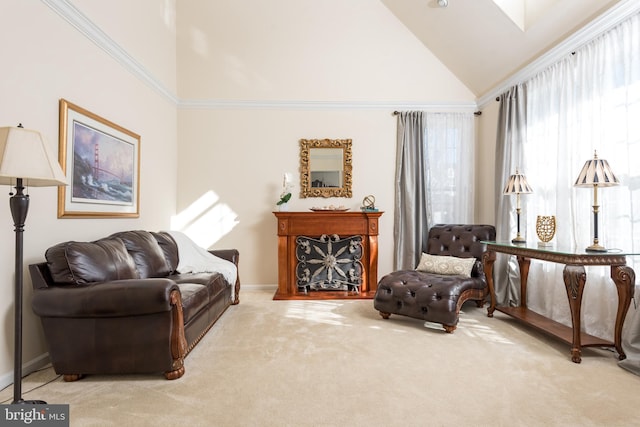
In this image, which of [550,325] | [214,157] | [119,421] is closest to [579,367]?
[550,325]

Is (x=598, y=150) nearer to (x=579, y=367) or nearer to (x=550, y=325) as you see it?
(x=550, y=325)

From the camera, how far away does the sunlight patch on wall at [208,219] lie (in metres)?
5.02

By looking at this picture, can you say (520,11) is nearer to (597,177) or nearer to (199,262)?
(597,177)

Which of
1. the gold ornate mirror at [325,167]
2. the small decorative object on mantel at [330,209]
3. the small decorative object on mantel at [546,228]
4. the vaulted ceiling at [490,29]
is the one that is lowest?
the small decorative object on mantel at [546,228]

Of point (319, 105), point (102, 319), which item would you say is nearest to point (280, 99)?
point (319, 105)

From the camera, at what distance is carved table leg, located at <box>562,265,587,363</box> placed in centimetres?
255

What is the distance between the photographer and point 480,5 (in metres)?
3.75

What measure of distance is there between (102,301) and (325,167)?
11.2ft

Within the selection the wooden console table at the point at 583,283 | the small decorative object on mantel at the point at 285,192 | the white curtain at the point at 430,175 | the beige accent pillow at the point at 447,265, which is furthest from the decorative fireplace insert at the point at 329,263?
the wooden console table at the point at 583,283

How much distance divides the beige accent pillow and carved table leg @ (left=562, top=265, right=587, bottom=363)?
3.88 feet

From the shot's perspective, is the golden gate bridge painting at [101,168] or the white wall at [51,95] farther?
the golden gate bridge painting at [101,168]

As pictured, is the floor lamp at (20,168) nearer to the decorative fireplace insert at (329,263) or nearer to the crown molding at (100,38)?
the crown molding at (100,38)

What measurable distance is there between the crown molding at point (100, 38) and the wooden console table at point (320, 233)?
7.17 feet

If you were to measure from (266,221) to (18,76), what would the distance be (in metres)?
3.12
